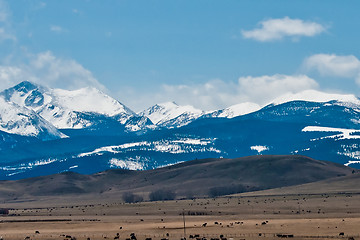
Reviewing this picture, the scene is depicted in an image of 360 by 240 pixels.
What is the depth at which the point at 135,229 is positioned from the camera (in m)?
170

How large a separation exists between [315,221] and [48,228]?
58629 mm

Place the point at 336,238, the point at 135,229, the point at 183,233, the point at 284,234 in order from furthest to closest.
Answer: the point at 135,229 → the point at 183,233 → the point at 284,234 → the point at 336,238

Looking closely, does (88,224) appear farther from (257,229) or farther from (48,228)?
(257,229)

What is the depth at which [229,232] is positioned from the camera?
6068 inches

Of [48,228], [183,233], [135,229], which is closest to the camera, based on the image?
[183,233]

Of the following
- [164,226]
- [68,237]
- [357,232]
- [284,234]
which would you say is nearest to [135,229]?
[164,226]

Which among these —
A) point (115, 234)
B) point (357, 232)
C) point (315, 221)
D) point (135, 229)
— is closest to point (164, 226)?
point (135, 229)

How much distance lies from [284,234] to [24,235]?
52037 mm

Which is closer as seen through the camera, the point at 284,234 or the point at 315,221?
the point at 284,234

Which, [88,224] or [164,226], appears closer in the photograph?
[164,226]

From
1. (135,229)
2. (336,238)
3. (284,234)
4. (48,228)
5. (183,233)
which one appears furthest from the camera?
(48,228)

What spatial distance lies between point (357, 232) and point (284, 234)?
12874 millimetres

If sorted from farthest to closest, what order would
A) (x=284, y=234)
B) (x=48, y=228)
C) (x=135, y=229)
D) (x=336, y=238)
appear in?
(x=48, y=228) < (x=135, y=229) < (x=284, y=234) < (x=336, y=238)

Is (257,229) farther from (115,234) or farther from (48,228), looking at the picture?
(48,228)
